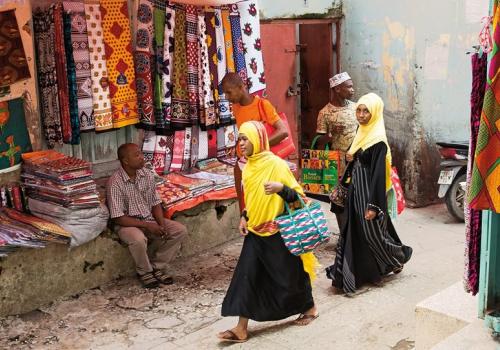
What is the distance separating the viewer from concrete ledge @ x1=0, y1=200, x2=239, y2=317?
5.28m

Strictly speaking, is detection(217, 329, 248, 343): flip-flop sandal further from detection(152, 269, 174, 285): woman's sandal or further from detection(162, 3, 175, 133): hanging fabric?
detection(162, 3, 175, 133): hanging fabric

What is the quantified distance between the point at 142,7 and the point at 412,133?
361 cm

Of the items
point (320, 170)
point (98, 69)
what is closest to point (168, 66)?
point (98, 69)

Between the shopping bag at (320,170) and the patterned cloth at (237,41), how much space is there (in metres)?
1.15

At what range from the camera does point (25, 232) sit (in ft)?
17.2

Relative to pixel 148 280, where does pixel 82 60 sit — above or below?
above

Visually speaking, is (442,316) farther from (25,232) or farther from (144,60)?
(144,60)

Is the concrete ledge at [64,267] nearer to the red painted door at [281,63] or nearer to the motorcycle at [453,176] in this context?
the red painted door at [281,63]

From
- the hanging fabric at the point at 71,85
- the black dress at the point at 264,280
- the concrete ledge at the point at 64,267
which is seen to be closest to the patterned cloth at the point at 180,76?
the concrete ledge at the point at 64,267

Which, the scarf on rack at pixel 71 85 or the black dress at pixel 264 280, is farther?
the scarf on rack at pixel 71 85

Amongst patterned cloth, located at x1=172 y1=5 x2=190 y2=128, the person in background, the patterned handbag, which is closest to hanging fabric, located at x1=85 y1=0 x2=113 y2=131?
patterned cloth, located at x1=172 y1=5 x2=190 y2=128

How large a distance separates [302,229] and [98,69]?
2.67 metres

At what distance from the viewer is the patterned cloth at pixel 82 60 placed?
5.84 m

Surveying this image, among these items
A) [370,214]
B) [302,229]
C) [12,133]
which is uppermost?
[12,133]
